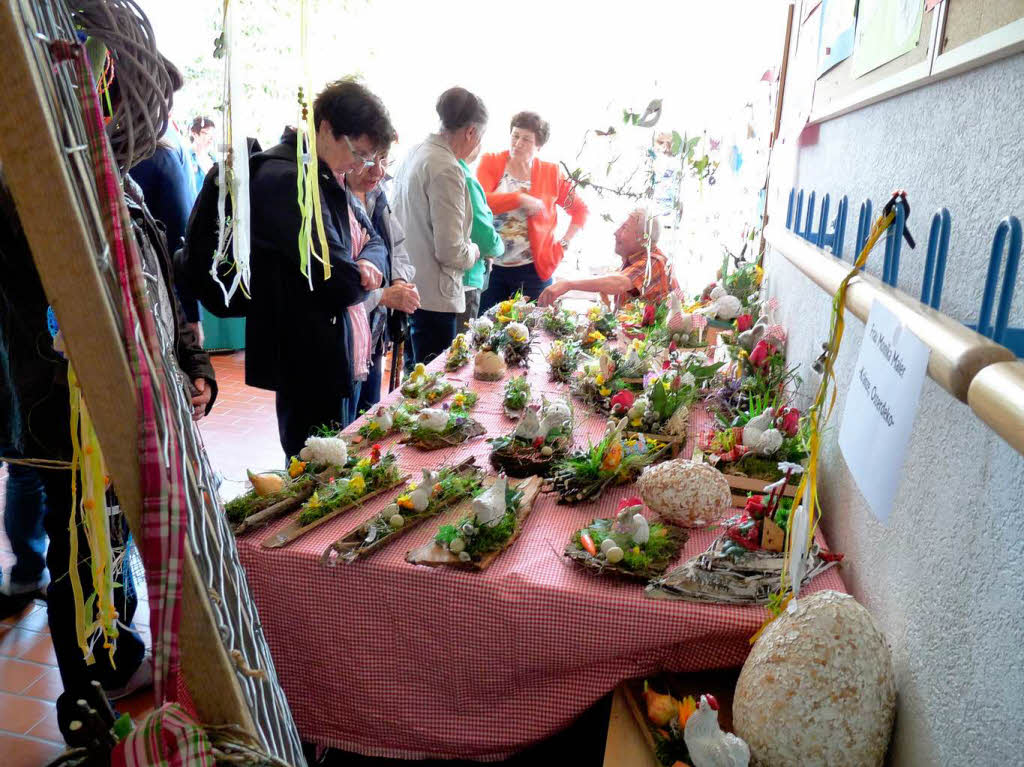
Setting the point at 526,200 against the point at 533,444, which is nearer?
the point at 533,444

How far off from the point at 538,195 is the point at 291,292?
1854 mm

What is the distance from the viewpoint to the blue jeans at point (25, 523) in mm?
2225

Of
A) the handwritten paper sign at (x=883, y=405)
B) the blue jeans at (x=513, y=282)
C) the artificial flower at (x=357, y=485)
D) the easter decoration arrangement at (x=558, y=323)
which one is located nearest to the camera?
the handwritten paper sign at (x=883, y=405)

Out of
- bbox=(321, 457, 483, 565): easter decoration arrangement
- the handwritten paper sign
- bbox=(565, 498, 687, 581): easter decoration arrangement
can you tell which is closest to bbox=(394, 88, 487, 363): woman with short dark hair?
bbox=(321, 457, 483, 565): easter decoration arrangement

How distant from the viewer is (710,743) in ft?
3.14

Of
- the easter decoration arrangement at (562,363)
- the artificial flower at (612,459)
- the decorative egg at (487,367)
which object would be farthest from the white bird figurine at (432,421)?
the easter decoration arrangement at (562,363)

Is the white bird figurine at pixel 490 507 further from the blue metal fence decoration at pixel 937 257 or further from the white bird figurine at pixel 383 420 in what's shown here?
the blue metal fence decoration at pixel 937 257

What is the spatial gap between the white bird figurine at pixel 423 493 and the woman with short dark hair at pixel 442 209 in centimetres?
163

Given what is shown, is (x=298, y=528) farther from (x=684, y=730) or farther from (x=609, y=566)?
(x=684, y=730)

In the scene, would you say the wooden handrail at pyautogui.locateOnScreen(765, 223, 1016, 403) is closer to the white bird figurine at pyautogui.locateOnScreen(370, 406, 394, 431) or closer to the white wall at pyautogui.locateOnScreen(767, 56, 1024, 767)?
the white wall at pyautogui.locateOnScreen(767, 56, 1024, 767)

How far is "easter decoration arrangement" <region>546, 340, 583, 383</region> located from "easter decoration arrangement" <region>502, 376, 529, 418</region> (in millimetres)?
312

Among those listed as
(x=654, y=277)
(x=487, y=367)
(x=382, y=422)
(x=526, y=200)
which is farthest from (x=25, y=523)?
(x=654, y=277)

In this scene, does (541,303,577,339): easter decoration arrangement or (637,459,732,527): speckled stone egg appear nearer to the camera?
(637,459,732,527): speckled stone egg

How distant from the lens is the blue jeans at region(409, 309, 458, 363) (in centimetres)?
331
